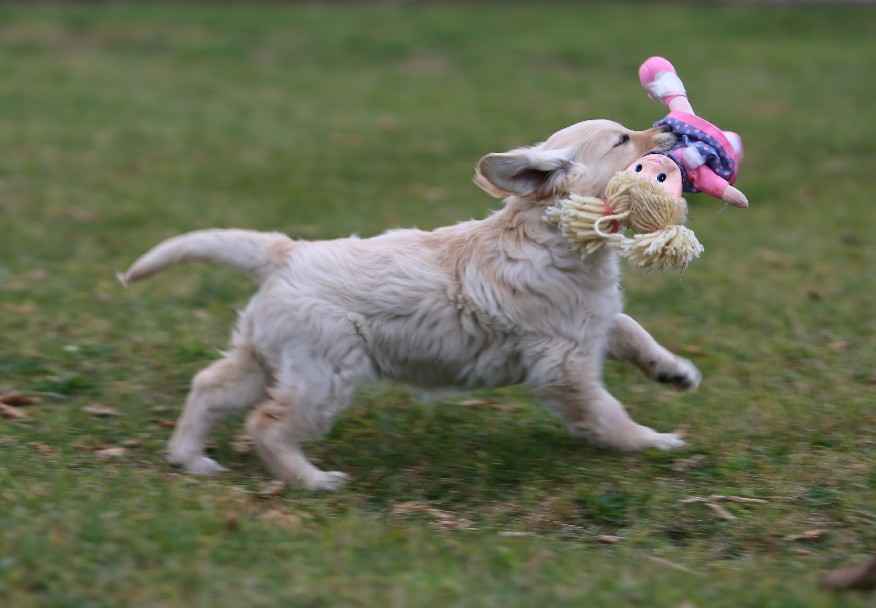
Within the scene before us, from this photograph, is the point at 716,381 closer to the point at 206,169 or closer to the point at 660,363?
the point at 660,363

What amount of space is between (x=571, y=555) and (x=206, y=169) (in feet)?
23.1

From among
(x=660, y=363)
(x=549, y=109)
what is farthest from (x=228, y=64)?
(x=660, y=363)

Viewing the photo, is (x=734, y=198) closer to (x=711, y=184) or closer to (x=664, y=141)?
(x=711, y=184)

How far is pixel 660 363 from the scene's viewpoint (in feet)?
17.0

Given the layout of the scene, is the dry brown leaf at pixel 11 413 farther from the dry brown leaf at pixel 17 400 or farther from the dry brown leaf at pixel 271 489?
the dry brown leaf at pixel 271 489

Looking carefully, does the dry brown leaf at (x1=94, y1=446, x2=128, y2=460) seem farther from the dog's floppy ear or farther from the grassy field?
the dog's floppy ear

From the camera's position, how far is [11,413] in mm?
5359

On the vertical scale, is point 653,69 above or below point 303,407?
above

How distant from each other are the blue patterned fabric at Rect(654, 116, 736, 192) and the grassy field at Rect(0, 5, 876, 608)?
1.18 m

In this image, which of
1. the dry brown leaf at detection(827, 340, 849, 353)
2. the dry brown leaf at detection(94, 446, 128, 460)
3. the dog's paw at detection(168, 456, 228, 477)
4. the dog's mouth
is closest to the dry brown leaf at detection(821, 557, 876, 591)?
the dog's mouth

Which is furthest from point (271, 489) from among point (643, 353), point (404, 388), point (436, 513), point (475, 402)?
point (643, 353)

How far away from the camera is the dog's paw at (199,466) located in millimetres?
4859

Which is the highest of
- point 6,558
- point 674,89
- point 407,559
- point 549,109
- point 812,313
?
point 549,109

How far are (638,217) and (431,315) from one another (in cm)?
92
